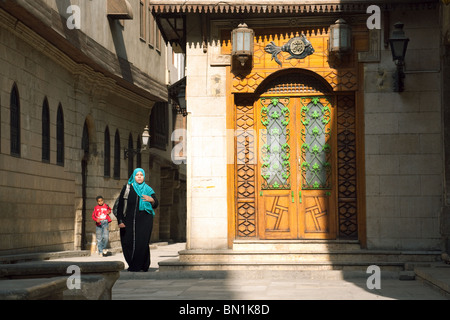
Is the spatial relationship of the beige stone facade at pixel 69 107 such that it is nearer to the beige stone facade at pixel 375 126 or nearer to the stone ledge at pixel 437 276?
the beige stone facade at pixel 375 126

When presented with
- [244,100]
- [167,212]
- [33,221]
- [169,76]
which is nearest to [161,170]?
[167,212]

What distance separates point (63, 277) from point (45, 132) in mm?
13735

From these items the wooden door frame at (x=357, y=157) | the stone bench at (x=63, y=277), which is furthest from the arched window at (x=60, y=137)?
the stone bench at (x=63, y=277)

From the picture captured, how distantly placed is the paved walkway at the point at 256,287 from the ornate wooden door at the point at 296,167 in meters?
2.03

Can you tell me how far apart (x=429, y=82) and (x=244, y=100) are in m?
3.05

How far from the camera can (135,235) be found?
45.2 ft

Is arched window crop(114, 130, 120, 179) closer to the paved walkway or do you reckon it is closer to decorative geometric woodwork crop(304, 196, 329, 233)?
decorative geometric woodwork crop(304, 196, 329, 233)

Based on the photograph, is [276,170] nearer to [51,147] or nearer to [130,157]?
[51,147]

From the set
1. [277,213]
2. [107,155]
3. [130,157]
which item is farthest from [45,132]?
[130,157]

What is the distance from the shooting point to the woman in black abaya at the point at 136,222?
44.8ft

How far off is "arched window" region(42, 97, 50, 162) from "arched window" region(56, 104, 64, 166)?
987mm

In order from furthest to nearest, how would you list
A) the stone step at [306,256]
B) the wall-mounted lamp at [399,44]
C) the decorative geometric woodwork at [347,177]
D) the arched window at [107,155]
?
the arched window at [107,155]
the decorative geometric woodwork at [347,177]
the stone step at [306,256]
the wall-mounted lamp at [399,44]

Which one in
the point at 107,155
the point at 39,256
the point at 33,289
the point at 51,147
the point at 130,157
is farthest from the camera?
the point at 130,157

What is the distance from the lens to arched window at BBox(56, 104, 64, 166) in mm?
21078
